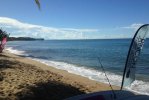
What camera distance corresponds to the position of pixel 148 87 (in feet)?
46.2

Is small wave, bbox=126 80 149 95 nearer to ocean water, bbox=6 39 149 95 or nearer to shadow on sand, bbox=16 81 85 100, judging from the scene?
ocean water, bbox=6 39 149 95

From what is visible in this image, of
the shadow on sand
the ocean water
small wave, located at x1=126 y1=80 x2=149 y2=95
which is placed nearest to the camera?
the shadow on sand

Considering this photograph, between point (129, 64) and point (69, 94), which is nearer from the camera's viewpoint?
point (129, 64)

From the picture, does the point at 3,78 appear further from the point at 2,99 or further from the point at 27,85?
the point at 2,99

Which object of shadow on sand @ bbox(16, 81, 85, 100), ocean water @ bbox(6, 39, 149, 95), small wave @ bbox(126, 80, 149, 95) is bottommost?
ocean water @ bbox(6, 39, 149, 95)

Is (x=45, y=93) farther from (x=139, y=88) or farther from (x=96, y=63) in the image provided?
(x=96, y=63)

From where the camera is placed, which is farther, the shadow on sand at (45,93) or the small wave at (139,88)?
the small wave at (139,88)

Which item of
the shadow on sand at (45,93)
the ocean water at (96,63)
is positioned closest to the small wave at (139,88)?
the ocean water at (96,63)

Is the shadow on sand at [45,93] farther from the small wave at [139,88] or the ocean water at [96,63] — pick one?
the small wave at [139,88]

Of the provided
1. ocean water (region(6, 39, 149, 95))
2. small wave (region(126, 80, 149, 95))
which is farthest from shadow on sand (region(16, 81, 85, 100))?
small wave (region(126, 80, 149, 95))

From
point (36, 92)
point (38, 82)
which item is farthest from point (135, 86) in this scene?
point (36, 92)

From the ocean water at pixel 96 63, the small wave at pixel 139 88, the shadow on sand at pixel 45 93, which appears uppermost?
the shadow on sand at pixel 45 93

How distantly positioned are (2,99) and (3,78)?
319 cm

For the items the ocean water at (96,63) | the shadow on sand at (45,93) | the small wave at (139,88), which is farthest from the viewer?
the ocean water at (96,63)
